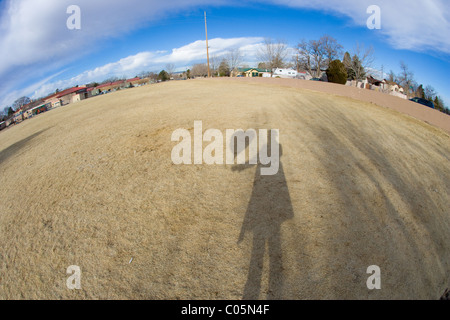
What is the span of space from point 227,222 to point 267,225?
0.74 metres

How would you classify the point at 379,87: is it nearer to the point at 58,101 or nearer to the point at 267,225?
the point at 267,225

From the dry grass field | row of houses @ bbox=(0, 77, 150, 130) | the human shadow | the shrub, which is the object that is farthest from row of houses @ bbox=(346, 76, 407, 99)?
row of houses @ bbox=(0, 77, 150, 130)

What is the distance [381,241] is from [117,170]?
238 inches

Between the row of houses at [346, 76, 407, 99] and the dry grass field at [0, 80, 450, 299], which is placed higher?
the row of houses at [346, 76, 407, 99]

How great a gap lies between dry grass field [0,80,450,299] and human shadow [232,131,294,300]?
0.07ft

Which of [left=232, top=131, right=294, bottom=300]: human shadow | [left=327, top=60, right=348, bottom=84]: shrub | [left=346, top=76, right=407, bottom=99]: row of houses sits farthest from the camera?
[left=327, top=60, right=348, bottom=84]: shrub

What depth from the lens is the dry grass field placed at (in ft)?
9.94

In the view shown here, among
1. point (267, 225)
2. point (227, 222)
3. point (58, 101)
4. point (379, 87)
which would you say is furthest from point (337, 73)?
point (58, 101)

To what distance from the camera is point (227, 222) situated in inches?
157

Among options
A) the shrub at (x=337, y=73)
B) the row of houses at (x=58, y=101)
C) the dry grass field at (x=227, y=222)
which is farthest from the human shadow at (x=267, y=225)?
the row of houses at (x=58, y=101)

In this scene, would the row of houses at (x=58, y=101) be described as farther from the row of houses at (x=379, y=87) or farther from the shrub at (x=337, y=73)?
the row of houses at (x=379, y=87)

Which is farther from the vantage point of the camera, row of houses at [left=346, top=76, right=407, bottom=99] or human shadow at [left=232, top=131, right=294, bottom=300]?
row of houses at [left=346, top=76, right=407, bottom=99]

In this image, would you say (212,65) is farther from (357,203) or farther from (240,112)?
(357,203)

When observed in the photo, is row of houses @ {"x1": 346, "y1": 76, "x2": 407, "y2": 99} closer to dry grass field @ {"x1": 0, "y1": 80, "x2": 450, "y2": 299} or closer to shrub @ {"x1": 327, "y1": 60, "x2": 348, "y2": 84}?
shrub @ {"x1": 327, "y1": 60, "x2": 348, "y2": 84}
